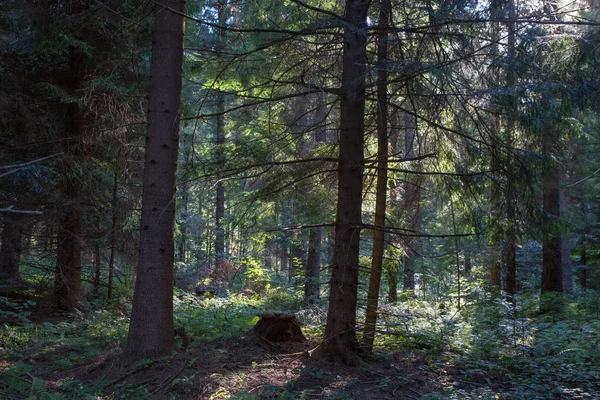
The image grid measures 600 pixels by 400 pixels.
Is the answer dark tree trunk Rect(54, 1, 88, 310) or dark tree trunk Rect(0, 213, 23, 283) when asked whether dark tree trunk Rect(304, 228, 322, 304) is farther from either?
dark tree trunk Rect(0, 213, 23, 283)

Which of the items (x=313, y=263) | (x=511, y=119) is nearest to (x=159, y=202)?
(x=511, y=119)

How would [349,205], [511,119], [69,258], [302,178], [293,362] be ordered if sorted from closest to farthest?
[511,119] → [293,362] → [349,205] → [302,178] → [69,258]

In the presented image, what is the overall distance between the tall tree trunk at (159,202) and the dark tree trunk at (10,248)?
194 inches

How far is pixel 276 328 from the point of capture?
7.45 m

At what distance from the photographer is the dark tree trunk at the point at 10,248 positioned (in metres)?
9.77

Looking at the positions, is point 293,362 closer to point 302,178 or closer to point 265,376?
point 265,376

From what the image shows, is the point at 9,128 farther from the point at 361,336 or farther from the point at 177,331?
the point at 361,336

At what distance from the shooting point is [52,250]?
33.4 ft

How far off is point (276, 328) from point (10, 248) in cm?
667

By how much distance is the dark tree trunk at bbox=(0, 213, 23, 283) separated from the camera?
384 inches

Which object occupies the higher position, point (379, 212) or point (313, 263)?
point (379, 212)

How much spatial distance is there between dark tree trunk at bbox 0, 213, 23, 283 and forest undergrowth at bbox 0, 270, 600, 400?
0.92 meters

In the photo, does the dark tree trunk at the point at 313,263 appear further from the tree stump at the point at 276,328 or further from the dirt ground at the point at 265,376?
the dirt ground at the point at 265,376

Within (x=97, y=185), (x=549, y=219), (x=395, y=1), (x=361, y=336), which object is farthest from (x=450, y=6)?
(x=97, y=185)
